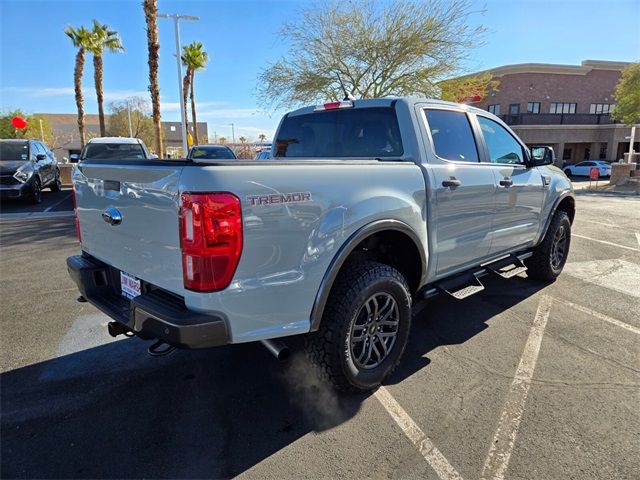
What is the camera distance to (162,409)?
2.76 m

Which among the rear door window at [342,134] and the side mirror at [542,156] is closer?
the rear door window at [342,134]

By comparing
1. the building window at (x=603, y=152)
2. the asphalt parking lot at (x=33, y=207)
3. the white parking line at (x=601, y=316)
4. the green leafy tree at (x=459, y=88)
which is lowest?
the white parking line at (x=601, y=316)

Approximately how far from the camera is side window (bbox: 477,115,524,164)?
4184 mm

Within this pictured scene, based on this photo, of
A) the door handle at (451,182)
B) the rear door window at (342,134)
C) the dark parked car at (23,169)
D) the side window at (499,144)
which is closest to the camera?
the door handle at (451,182)

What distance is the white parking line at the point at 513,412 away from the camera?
2301 millimetres

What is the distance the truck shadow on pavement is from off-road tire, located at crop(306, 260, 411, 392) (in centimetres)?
18

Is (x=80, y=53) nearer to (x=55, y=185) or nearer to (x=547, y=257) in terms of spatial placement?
(x=55, y=185)

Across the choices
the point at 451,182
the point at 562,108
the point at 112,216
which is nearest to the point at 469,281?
the point at 451,182

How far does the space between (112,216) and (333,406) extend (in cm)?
187

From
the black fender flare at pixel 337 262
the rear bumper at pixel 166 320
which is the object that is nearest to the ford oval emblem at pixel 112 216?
the rear bumper at pixel 166 320

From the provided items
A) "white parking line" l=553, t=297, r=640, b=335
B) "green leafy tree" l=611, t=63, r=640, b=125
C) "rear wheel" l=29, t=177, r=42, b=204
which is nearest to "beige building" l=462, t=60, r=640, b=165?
"green leafy tree" l=611, t=63, r=640, b=125

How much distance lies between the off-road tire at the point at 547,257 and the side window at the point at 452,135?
1.91 m

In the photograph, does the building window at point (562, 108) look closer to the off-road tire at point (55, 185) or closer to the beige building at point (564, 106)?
the beige building at point (564, 106)

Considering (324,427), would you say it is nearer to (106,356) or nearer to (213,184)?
(213,184)
